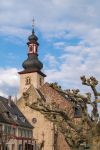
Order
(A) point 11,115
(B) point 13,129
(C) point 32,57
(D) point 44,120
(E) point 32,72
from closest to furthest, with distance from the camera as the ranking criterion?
(B) point 13,129 → (A) point 11,115 → (D) point 44,120 → (E) point 32,72 → (C) point 32,57

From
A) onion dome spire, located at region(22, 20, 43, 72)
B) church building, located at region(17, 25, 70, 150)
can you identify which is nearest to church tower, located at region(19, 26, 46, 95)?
onion dome spire, located at region(22, 20, 43, 72)

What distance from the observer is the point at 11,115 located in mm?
76188

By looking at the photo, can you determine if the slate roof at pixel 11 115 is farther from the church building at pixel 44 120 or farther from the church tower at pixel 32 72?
the church tower at pixel 32 72

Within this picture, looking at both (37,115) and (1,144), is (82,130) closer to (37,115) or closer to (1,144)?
(1,144)

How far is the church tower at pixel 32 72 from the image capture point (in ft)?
358

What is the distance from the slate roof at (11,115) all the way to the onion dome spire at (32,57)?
1092 inches

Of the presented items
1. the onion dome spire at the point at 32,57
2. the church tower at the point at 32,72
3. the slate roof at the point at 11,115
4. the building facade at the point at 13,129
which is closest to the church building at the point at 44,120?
the building facade at the point at 13,129

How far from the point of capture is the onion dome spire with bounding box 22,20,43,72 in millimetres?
109812

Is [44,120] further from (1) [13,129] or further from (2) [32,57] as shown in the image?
(2) [32,57]

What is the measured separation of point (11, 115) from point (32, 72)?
3476cm

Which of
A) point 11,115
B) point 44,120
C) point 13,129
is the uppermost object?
point 11,115

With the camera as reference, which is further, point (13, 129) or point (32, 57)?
point (32, 57)

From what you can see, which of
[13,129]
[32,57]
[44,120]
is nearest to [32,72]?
[32,57]

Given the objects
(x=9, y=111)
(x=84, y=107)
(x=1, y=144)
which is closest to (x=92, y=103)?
(x=84, y=107)
